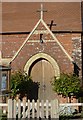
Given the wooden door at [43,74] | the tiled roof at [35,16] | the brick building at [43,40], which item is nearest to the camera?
the brick building at [43,40]

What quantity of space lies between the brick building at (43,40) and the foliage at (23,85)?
551 millimetres

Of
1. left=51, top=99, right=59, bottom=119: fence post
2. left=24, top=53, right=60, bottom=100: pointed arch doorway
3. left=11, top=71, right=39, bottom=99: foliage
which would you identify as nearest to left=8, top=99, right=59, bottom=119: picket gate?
left=51, top=99, right=59, bottom=119: fence post

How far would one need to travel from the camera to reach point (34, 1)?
1233 inches

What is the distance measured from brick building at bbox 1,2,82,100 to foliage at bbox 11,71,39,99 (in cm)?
55

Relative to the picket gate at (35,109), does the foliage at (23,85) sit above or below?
above

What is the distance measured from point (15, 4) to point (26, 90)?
31.1ft

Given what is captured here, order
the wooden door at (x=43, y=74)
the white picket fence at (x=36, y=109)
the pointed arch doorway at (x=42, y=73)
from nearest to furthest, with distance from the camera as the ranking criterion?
1. the white picket fence at (x=36, y=109)
2. the pointed arch doorway at (x=42, y=73)
3. the wooden door at (x=43, y=74)

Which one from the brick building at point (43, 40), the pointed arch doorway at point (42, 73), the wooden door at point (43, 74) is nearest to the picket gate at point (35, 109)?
the brick building at point (43, 40)

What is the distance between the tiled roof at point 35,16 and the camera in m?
28.0

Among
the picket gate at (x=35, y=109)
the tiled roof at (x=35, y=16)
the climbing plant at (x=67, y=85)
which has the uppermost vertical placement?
the tiled roof at (x=35, y=16)

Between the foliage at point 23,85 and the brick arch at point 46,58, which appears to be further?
the brick arch at point 46,58

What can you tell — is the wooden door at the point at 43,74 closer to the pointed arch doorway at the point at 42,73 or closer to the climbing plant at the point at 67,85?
the pointed arch doorway at the point at 42,73

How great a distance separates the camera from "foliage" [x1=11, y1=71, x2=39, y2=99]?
74.7 ft

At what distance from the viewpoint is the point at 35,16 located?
28.8 metres
